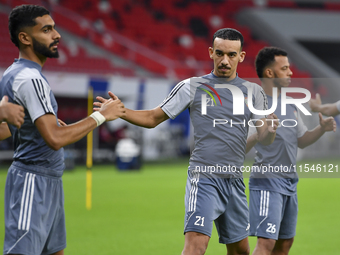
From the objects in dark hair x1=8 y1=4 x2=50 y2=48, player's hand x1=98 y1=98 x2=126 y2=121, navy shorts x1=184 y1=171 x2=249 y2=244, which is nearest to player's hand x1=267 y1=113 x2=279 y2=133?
navy shorts x1=184 y1=171 x2=249 y2=244

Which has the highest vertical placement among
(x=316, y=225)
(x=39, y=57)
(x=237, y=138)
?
(x=39, y=57)

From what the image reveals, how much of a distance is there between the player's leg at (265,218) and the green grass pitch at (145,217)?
1.72 metres

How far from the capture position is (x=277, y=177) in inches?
180

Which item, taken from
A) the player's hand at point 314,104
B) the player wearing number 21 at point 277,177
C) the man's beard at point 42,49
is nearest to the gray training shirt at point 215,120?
the player wearing number 21 at point 277,177

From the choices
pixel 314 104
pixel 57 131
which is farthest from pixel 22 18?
pixel 314 104

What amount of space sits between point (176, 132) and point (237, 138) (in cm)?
1623

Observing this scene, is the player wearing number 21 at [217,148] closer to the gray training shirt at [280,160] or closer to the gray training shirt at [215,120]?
the gray training shirt at [215,120]

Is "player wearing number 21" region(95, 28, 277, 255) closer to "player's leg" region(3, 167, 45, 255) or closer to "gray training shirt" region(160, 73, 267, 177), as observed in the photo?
"gray training shirt" region(160, 73, 267, 177)

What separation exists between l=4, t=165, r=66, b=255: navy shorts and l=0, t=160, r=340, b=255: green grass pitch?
2.65 meters

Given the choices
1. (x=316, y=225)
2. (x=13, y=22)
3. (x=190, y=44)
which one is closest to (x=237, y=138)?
(x=13, y=22)

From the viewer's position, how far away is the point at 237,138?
13.2 ft

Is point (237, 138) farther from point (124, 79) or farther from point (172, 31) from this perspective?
point (172, 31)

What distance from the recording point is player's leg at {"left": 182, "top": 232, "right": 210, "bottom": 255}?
370cm

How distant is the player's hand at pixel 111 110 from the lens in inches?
137
